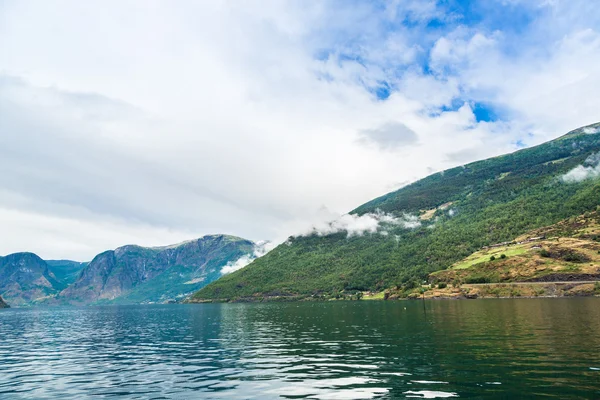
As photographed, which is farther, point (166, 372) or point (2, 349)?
point (2, 349)

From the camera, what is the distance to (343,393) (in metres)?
27.4

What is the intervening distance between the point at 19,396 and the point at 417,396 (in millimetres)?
31972

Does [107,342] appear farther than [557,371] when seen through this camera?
Yes

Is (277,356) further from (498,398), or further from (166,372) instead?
(498,398)

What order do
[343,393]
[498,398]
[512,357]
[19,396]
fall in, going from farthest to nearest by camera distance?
[512,357], [19,396], [343,393], [498,398]

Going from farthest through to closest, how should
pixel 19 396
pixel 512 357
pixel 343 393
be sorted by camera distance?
1. pixel 512 357
2. pixel 19 396
3. pixel 343 393

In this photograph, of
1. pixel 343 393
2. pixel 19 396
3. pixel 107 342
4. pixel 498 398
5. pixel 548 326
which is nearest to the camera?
pixel 498 398

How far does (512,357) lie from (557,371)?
7.29 metres

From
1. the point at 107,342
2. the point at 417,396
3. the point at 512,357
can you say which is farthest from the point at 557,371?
the point at 107,342

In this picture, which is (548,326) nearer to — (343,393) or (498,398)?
(498,398)

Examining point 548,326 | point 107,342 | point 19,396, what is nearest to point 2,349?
point 107,342

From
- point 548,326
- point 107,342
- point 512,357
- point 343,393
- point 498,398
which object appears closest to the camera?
point 498,398

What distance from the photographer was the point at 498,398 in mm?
24312

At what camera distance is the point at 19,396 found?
30.7 meters
